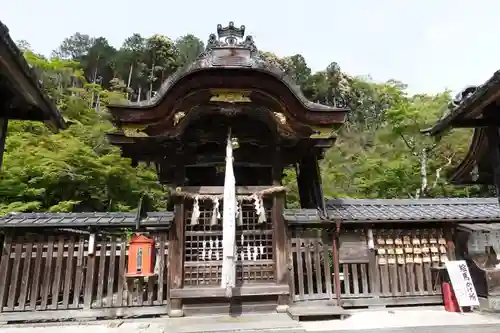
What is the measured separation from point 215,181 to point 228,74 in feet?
10.5

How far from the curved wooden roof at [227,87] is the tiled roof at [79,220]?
2.16 meters

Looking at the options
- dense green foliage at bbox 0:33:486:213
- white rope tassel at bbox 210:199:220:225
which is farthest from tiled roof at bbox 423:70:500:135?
dense green foliage at bbox 0:33:486:213

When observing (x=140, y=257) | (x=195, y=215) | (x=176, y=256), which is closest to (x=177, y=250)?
(x=176, y=256)

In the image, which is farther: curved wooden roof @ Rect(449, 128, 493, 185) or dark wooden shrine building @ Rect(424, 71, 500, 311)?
curved wooden roof @ Rect(449, 128, 493, 185)

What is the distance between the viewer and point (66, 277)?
7.20 m

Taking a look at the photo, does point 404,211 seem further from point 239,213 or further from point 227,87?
point 227,87

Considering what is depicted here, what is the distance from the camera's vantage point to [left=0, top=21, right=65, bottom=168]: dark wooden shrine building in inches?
120

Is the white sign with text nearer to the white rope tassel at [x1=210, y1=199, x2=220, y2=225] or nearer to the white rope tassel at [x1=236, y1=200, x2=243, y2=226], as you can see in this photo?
the white rope tassel at [x1=236, y1=200, x2=243, y2=226]

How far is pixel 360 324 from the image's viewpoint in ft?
21.8

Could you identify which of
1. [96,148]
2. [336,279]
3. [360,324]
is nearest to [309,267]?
[336,279]

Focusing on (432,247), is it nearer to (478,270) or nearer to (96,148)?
(478,270)

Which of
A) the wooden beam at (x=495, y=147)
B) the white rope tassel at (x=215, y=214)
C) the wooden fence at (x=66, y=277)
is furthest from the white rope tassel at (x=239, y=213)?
the wooden beam at (x=495, y=147)

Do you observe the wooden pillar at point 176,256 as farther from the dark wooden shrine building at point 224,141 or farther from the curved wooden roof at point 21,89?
the curved wooden roof at point 21,89

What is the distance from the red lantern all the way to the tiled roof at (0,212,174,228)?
537mm
